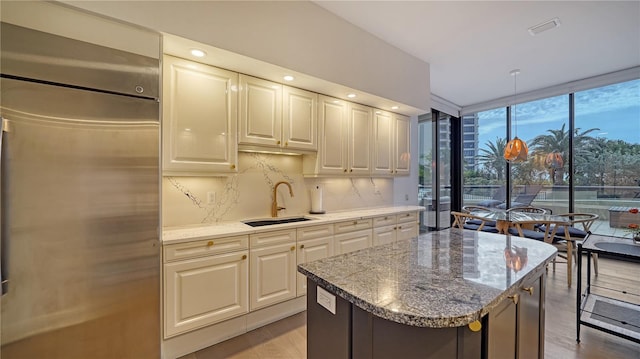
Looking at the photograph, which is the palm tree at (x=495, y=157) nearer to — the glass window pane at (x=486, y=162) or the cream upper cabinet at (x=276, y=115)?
the glass window pane at (x=486, y=162)

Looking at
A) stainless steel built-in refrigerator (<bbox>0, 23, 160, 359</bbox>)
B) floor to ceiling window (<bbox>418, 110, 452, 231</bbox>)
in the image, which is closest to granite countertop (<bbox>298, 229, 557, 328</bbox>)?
stainless steel built-in refrigerator (<bbox>0, 23, 160, 359</bbox>)

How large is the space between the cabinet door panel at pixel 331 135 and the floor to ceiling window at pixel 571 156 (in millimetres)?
4017

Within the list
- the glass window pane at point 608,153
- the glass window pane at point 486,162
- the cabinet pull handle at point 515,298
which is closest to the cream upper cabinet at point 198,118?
the cabinet pull handle at point 515,298

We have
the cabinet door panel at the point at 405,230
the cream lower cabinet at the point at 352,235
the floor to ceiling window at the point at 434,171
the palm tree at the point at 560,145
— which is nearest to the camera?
the cream lower cabinet at the point at 352,235

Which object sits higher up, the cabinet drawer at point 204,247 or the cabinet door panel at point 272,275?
the cabinet drawer at point 204,247

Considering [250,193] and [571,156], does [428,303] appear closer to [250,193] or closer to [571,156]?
[250,193]

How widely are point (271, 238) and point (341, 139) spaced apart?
59.1 inches

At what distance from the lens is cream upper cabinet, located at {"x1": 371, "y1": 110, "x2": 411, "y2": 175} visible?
3.67 metres

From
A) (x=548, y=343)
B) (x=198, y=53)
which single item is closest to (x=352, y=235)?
(x=548, y=343)

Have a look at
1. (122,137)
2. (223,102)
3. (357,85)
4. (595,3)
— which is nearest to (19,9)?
(122,137)

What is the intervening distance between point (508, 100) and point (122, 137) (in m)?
6.40

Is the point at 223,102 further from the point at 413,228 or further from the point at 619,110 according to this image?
the point at 619,110

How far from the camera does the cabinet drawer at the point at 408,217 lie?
3.65 metres

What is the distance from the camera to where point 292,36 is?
95.3 inches
